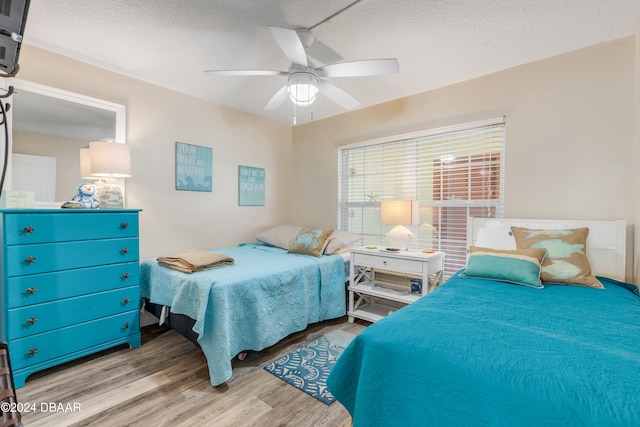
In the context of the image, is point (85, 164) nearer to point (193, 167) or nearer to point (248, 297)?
point (193, 167)

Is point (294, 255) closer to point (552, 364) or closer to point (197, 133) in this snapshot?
point (197, 133)

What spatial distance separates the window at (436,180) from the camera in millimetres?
2695

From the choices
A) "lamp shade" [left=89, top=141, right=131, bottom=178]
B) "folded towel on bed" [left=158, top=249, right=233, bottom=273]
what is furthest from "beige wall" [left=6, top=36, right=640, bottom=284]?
"folded towel on bed" [left=158, top=249, right=233, bottom=273]

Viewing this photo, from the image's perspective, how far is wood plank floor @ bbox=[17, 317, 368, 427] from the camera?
5.23 ft

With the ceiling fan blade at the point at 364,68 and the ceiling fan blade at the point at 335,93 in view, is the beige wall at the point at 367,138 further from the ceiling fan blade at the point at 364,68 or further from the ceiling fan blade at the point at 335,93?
the ceiling fan blade at the point at 364,68

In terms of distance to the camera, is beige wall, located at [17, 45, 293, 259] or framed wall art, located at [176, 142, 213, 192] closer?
beige wall, located at [17, 45, 293, 259]

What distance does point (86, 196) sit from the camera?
2.31 meters

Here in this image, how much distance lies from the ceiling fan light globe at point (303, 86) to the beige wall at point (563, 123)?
1523 mm

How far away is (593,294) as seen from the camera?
5.28ft

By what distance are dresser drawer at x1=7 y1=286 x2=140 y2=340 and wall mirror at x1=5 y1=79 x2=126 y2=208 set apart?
83 cm

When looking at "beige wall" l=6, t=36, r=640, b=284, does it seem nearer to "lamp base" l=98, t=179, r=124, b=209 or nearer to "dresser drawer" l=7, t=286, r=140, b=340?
"lamp base" l=98, t=179, r=124, b=209

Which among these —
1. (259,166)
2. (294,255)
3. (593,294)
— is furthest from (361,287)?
(259,166)

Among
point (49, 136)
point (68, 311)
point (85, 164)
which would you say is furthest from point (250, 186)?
point (68, 311)

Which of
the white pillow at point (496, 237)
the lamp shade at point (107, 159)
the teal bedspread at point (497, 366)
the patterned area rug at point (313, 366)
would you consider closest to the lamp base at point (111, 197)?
the lamp shade at point (107, 159)
